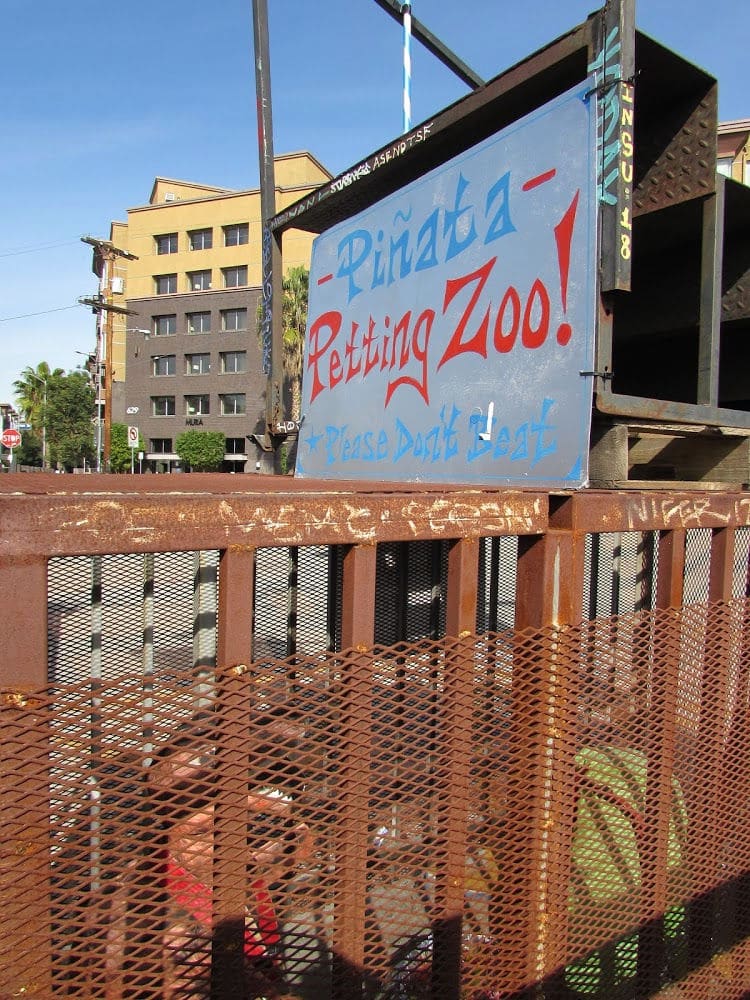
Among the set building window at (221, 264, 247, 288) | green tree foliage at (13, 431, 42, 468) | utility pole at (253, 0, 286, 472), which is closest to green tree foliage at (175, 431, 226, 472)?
building window at (221, 264, 247, 288)

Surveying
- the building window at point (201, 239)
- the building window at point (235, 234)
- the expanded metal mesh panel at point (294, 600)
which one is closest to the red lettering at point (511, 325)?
the expanded metal mesh panel at point (294, 600)

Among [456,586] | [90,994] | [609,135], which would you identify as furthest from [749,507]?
[90,994]

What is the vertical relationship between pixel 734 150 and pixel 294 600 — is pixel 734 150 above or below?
above

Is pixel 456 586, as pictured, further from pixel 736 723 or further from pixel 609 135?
pixel 609 135

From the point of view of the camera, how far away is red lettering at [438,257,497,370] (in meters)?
3.41

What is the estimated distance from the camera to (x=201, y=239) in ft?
145

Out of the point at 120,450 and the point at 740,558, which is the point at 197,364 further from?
the point at 740,558

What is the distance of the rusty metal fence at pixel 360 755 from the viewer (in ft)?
3.95

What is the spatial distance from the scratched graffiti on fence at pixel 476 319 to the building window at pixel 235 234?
135 ft

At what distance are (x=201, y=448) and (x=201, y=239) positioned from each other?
14.6 metres

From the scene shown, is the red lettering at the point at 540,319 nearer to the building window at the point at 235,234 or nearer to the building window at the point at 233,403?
the building window at the point at 233,403

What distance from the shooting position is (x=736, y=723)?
215 centimetres

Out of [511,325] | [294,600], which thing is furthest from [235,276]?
[294,600]

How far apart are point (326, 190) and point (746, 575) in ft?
13.3
